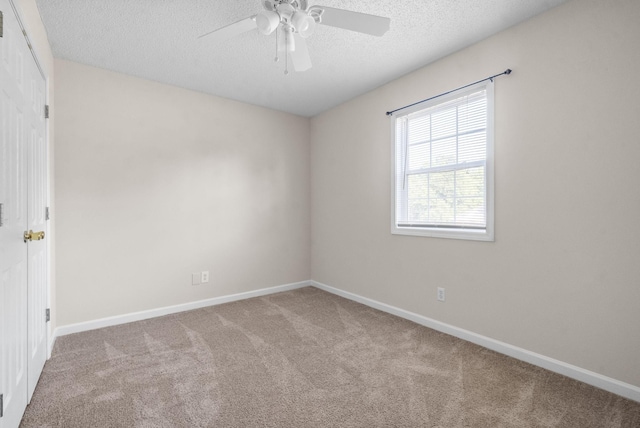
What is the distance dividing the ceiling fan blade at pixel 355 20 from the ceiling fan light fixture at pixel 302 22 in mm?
68

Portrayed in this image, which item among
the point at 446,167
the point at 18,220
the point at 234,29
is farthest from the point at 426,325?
the point at 18,220

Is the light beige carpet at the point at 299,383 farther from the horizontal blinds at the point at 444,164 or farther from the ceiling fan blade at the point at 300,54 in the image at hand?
the ceiling fan blade at the point at 300,54

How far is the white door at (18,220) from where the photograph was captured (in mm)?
1442

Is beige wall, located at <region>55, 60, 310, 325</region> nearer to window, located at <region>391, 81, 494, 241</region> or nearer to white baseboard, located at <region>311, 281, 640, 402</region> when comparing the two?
window, located at <region>391, 81, 494, 241</region>

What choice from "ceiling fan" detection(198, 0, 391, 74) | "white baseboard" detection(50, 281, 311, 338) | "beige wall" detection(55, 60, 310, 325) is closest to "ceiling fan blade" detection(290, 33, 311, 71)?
"ceiling fan" detection(198, 0, 391, 74)

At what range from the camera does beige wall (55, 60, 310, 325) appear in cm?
293

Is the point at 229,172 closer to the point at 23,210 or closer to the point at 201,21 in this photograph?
the point at 201,21

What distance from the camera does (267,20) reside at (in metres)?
1.70

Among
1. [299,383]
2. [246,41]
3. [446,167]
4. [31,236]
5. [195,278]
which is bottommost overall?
[299,383]

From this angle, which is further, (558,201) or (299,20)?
(558,201)

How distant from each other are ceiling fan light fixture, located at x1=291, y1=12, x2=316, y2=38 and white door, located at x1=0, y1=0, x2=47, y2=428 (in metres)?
1.35

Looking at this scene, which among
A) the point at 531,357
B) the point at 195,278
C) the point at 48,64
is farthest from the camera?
the point at 195,278

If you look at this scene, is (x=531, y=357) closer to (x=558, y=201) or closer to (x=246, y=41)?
(x=558, y=201)

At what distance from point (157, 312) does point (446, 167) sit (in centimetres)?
327
